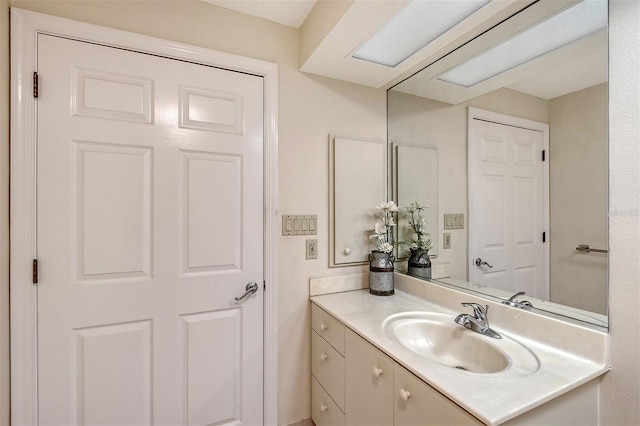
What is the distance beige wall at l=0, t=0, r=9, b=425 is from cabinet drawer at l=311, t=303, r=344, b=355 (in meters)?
1.28

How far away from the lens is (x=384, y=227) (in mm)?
1792

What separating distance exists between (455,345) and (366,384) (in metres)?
0.40

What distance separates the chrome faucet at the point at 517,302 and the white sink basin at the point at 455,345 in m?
0.15

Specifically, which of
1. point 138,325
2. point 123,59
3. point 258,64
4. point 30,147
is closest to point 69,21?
point 123,59

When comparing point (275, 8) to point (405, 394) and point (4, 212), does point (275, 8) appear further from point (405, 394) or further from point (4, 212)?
point (405, 394)

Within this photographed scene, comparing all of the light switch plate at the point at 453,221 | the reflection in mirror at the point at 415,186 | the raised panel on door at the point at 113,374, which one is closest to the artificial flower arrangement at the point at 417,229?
the reflection in mirror at the point at 415,186

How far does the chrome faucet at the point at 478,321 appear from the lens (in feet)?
3.76

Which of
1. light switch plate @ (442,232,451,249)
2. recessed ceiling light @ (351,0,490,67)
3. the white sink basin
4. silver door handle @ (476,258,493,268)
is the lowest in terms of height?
the white sink basin

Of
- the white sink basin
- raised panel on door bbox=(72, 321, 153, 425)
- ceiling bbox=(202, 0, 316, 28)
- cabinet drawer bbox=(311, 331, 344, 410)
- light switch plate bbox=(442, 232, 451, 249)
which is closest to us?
the white sink basin

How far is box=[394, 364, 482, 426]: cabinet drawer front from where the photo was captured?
76 centimetres

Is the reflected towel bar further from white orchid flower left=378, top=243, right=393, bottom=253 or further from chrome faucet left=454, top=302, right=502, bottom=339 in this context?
white orchid flower left=378, top=243, right=393, bottom=253

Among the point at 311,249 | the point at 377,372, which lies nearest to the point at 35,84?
the point at 311,249

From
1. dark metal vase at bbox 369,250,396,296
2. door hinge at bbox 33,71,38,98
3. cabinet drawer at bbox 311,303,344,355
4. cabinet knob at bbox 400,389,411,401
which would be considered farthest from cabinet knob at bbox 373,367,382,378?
door hinge at bbox 33,71,38,98

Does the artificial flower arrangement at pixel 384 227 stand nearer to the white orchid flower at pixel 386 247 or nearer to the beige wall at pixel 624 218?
the white orchid flower at pixel 386 247
